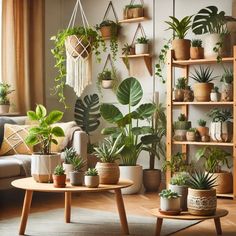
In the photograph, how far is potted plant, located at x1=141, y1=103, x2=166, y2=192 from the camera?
551 centimetres

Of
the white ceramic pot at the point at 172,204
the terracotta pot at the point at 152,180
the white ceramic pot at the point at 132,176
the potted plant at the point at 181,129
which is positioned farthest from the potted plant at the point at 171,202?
the terracotta pot at the point at 152,180

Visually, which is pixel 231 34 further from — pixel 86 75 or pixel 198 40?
pixel 86 75

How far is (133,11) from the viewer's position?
6000 mm

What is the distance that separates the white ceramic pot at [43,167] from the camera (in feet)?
11.9

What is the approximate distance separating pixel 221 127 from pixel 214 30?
1.01 meters

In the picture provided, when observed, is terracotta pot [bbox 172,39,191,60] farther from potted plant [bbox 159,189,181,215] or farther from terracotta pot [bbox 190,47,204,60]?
potted plant [bbox 159,189,181,215]

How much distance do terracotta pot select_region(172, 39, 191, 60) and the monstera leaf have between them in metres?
1.38

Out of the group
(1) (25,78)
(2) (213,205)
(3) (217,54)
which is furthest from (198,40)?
(2) (213,205)

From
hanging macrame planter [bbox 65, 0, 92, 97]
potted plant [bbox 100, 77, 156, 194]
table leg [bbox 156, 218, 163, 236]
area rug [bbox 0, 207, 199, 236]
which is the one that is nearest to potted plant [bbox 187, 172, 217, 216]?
table leg [bbox 156, 218, 163, 236]

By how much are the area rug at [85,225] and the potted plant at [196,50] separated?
187cm

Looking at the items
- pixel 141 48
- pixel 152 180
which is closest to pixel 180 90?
pixel 141 48

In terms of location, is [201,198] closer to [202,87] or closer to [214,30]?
[202,87]

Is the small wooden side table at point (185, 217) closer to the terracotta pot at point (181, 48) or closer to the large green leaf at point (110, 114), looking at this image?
the large green leaf at point (110, 114)

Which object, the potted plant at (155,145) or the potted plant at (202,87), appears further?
the potted plant at (155,145)
